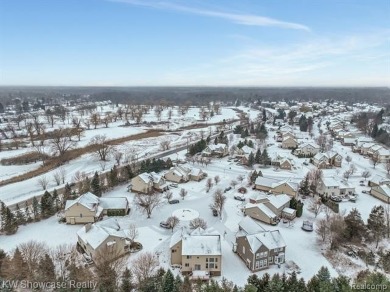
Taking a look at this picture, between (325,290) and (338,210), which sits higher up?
(325,290)

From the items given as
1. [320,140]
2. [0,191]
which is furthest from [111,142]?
[320,140]

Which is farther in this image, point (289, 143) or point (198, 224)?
point (289, 143)

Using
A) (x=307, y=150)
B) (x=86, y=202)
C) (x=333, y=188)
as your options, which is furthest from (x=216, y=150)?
(x=86, y=202)

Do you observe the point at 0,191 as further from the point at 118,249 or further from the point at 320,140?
the point at 320,140

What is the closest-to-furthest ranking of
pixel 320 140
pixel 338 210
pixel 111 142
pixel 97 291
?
1. pixel 97 291
2. pixel 338 210
3. pixel 320 140
4. pixel 111 142

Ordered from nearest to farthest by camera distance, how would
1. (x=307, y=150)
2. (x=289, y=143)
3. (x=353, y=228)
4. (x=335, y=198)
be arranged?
(x=353, y=228)
(x=335, y=198)
(x=307, y=150)
(x=289, y=143)

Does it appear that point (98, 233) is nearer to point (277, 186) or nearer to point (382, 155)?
point (277, 186)

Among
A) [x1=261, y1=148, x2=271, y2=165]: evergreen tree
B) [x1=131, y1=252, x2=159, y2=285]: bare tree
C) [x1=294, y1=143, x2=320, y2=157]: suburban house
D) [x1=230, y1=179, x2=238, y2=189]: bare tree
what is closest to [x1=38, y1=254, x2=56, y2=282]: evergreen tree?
[x1=131, y1=252, x2=159, y2=285]: bare tree

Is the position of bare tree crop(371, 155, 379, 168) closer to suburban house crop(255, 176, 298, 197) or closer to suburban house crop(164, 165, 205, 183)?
suburban house crop(255, 176, 298, 197)
